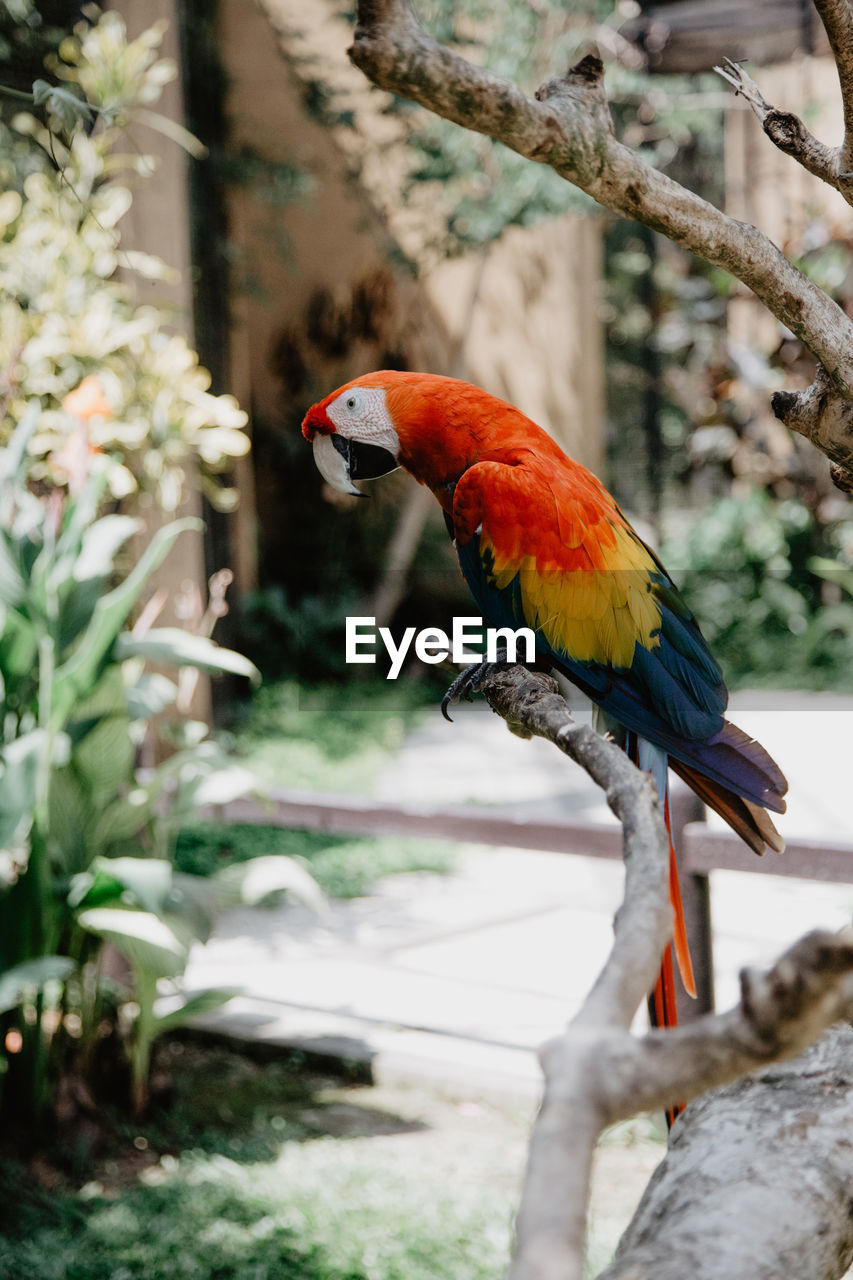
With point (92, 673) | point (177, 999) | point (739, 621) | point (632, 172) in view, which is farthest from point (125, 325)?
point (739, 621)

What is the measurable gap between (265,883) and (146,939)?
29 cm

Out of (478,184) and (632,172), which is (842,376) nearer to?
(632,172)

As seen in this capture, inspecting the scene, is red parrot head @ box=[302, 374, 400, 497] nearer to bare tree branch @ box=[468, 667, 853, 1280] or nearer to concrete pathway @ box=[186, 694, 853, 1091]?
bare tree branch @ box=[468, 667, 853, 1280]

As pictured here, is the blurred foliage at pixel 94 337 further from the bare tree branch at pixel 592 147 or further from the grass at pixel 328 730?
the grass at pixel 328 730

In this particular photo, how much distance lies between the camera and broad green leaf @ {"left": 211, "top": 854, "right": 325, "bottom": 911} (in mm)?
1940

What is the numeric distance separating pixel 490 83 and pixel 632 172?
98 mm

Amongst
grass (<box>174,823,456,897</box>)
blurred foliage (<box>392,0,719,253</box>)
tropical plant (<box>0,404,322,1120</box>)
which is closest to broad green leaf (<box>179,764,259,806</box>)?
tropical plant (<box>0,404,322,1120</box>)

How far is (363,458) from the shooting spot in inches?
36.4

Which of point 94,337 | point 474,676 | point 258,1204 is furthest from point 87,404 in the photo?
point 258,1204

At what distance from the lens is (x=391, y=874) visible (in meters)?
3.48

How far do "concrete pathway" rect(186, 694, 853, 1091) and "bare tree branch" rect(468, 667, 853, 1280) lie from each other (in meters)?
1.41

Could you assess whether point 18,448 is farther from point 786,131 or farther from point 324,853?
point 324,853

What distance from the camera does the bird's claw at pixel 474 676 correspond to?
36.4 inches

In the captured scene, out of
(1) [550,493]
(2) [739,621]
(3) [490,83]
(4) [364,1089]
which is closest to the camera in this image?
(3) [490,83]
